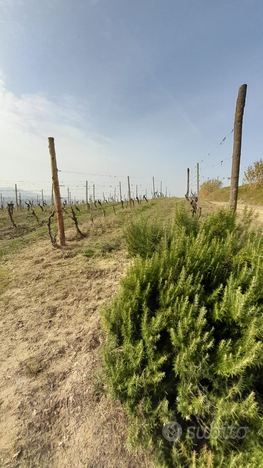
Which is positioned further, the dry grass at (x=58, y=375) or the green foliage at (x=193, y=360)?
the dry grass at (x=58, y=375)

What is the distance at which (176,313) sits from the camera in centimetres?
206

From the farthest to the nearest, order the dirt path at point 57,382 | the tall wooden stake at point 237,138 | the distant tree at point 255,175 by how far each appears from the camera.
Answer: the distant tree at point 255,175
the tall wooden stake at point 237,138
the dirt path at point 57,382

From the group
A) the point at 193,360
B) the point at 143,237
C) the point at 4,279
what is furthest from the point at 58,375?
the point at 4,279

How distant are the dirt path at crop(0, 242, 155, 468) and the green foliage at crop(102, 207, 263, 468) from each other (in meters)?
0.44

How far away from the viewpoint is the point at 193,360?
1.79 meters

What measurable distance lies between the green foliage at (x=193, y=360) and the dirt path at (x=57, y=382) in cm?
44

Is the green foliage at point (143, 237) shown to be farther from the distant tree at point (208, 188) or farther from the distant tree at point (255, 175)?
the distant tree at point (208, 188)

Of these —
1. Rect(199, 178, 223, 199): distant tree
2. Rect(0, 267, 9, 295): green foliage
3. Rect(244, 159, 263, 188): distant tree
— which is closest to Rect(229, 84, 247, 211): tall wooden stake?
Rect(0, 267, 9, 295): green foliage

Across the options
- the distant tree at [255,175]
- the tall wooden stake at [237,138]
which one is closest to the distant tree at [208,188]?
the distant tree at [255,175]

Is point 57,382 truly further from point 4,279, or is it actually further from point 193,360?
point 4,279

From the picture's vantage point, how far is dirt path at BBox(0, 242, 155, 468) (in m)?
2.00

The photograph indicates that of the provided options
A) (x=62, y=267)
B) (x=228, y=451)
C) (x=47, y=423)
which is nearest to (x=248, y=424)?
(x=228, y=451)

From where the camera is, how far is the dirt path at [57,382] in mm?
2000

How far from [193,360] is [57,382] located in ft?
5.98
